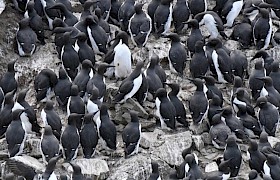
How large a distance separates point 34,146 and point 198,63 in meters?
3.93

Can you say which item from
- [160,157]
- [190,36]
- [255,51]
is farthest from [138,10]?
[160,157]

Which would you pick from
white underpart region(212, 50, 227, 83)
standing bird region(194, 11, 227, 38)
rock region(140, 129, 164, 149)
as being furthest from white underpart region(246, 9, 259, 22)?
rock region(140, 129, 164, 149)

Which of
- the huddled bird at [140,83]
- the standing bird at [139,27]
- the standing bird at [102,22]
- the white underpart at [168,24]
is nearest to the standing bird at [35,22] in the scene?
the huddled bird at [140,83]

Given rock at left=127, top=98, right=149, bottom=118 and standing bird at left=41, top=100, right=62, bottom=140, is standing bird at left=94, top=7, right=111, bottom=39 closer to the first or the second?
rock at left=127, top=98, right=149, bottom=118

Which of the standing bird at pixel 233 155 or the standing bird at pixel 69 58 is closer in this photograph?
the standing bird at pixel 233 155

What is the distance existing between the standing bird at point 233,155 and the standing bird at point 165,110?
1350 millimetres

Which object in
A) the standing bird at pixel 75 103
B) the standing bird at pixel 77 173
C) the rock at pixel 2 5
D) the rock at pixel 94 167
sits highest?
the rock at pixel 2 5

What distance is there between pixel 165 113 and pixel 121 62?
1684mm

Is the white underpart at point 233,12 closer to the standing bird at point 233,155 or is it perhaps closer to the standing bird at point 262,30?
the standing bird at point 262,30

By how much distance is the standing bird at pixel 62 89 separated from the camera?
1827cm

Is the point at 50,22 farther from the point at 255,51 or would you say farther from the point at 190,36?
the point at 255,51

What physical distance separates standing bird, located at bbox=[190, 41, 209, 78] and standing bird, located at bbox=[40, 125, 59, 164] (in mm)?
3770

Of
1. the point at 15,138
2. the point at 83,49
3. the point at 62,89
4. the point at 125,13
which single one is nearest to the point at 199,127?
the point at 62,89

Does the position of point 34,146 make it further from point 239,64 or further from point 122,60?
point 239,64
